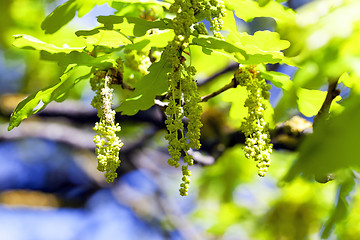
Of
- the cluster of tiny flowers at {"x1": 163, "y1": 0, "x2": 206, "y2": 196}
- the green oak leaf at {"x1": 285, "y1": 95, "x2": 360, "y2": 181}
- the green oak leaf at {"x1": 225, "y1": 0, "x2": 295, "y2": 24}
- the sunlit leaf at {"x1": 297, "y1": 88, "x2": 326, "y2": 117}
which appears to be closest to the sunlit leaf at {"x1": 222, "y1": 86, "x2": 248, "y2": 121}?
the sunlit leaf at {"x1": 297, "y1": 88, "x2": 326, "y2": 117}

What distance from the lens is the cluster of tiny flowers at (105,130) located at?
4.88 ft

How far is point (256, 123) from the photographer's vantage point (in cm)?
158

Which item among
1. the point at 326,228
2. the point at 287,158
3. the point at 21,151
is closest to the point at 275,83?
the point at 326,228

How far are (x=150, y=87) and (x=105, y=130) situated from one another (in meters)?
0.27

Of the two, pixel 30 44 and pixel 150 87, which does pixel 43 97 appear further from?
pixel 150 87

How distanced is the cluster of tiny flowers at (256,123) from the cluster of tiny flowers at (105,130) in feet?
1.52

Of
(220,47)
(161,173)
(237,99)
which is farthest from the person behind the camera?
(161,173)

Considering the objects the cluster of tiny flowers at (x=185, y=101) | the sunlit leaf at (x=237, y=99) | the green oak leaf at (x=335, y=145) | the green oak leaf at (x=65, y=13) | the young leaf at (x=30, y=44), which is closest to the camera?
the green oak leaf at (x=335, y=145)

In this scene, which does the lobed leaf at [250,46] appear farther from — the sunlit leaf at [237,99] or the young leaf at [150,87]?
the sunlit leaf at [237,99]

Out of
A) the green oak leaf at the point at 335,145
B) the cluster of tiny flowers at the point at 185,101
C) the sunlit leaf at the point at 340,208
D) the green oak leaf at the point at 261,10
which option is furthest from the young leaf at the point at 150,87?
the green oak leaf at the point at 335,145

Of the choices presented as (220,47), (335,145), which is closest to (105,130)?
(220,47)

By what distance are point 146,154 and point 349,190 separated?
3.49m

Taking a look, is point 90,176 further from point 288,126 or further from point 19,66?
point 288,126

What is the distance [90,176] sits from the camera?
5039 mm
